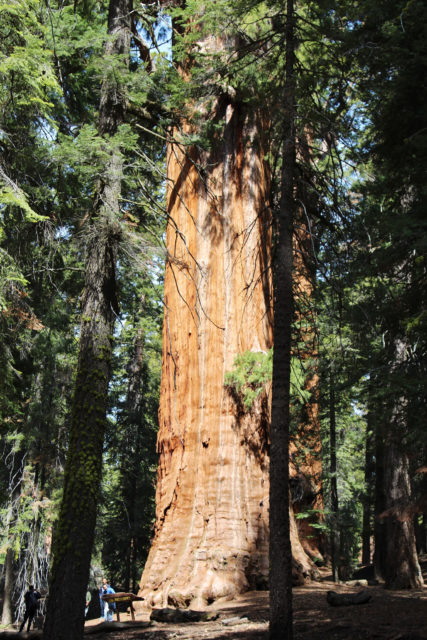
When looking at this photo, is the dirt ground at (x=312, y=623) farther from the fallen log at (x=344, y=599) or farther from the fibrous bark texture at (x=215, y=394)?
the fibrous bark texture at (x=215, y=394)

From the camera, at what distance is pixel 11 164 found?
9.63 metres

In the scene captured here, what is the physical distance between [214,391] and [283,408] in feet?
12.0

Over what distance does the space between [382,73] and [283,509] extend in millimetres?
6062

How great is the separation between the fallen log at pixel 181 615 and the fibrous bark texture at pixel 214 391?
614 millimetres

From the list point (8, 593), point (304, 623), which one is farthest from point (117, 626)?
point (8, 593)

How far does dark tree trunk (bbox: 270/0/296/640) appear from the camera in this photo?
5430 millimetres

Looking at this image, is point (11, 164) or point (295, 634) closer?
point (295, 634)

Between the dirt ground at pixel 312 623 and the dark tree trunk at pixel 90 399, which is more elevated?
the dark tree trunk at pixel 90 399

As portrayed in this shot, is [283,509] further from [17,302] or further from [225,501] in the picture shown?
[17,302]

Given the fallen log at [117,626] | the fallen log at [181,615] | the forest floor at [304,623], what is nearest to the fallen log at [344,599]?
the forest floor at [304,623]

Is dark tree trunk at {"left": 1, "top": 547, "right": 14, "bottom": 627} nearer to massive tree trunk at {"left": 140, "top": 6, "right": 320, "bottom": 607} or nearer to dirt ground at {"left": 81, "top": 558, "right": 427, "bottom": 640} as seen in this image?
massive tree trunk at {"left": 140, "top": 6, "right": 320, "bottom": 607}

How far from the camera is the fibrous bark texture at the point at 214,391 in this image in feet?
27.9

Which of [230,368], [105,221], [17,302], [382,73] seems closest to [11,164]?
[17,302]

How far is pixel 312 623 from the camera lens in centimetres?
611
